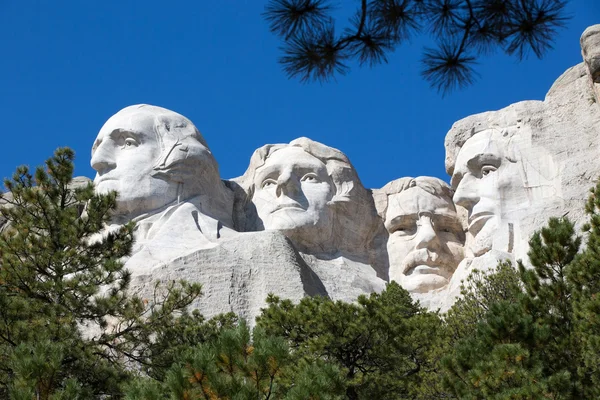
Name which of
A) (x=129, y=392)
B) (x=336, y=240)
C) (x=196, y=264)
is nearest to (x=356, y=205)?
(x=336, y=240)

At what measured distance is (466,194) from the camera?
81.0 feet

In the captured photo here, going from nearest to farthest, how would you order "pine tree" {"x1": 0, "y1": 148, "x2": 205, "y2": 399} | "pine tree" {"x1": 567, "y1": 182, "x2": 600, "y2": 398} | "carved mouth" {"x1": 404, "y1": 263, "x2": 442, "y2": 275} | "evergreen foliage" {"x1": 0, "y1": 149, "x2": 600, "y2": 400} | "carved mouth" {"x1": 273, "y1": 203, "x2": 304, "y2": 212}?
1. "evergreen foliage" {"x1": 0, "y1": 149, "x2": 600, "y2": 400}
2. "pine tree" {"x1": 567, "y1": 182, "x2": 600, "y2": 398}
3. "pine tree" {"x1": 0, "y1": 148, "x2": 205, "y2": 399}
4. "carved mouth" {"x1": 404, "y1": 263, "x2": 442, "y2": 275}
5. "carved mouth" {"x1": 273, "y1": 203, "x2": 304, "y2": 212}

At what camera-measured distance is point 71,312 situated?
1759cm

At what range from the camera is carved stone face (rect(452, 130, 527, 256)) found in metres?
24.0

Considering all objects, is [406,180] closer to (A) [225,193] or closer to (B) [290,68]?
(A) [225,193]

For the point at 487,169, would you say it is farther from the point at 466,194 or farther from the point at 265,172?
the point at 265,172

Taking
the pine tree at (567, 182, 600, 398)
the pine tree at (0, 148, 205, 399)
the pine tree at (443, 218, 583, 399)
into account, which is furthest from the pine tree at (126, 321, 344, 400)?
the pine tree at (567, 182, 600, 398)

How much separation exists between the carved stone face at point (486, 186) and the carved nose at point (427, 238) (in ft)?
2.07

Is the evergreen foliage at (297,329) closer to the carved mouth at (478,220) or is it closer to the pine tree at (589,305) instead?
the pine tree at (589,305)

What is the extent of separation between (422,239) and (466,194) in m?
1.21

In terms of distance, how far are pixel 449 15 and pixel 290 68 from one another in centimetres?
151

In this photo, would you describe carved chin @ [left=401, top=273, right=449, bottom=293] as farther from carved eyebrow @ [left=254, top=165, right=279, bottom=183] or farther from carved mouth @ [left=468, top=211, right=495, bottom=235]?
carved eyebrow @ [left=254, top=165, right=279, bottom=183]

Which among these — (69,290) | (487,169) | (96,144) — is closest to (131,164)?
(96,144)

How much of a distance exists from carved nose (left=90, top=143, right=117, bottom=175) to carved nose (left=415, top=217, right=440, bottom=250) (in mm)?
5479
